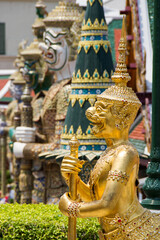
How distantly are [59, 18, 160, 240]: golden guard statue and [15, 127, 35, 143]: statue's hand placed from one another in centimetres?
451

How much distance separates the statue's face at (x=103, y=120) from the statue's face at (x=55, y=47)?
4.15 m

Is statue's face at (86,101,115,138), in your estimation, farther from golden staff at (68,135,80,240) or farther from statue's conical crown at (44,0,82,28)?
statue's conical crown at (44,0,82,28)

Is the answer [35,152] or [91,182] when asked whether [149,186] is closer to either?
[91,182]

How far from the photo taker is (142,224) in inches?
216

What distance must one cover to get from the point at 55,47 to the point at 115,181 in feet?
15.3

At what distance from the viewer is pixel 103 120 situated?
5641 millimetres

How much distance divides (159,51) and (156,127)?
0.82m

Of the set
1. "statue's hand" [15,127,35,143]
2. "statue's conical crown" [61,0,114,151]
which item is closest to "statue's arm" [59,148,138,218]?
"statue's conical crown" [61,0,114,151]

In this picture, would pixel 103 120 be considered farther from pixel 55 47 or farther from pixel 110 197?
pixel 55 47

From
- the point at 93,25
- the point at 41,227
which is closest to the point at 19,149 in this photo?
the point at 93,25

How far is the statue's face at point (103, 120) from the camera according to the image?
5.64 metres

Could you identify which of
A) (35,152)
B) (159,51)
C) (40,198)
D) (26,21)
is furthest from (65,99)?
(26,21)

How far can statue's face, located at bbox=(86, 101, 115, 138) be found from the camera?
5645 mm

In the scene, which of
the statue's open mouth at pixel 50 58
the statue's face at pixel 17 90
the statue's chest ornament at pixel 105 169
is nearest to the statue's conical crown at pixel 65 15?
the statue's open mouth at pixel 50 58
